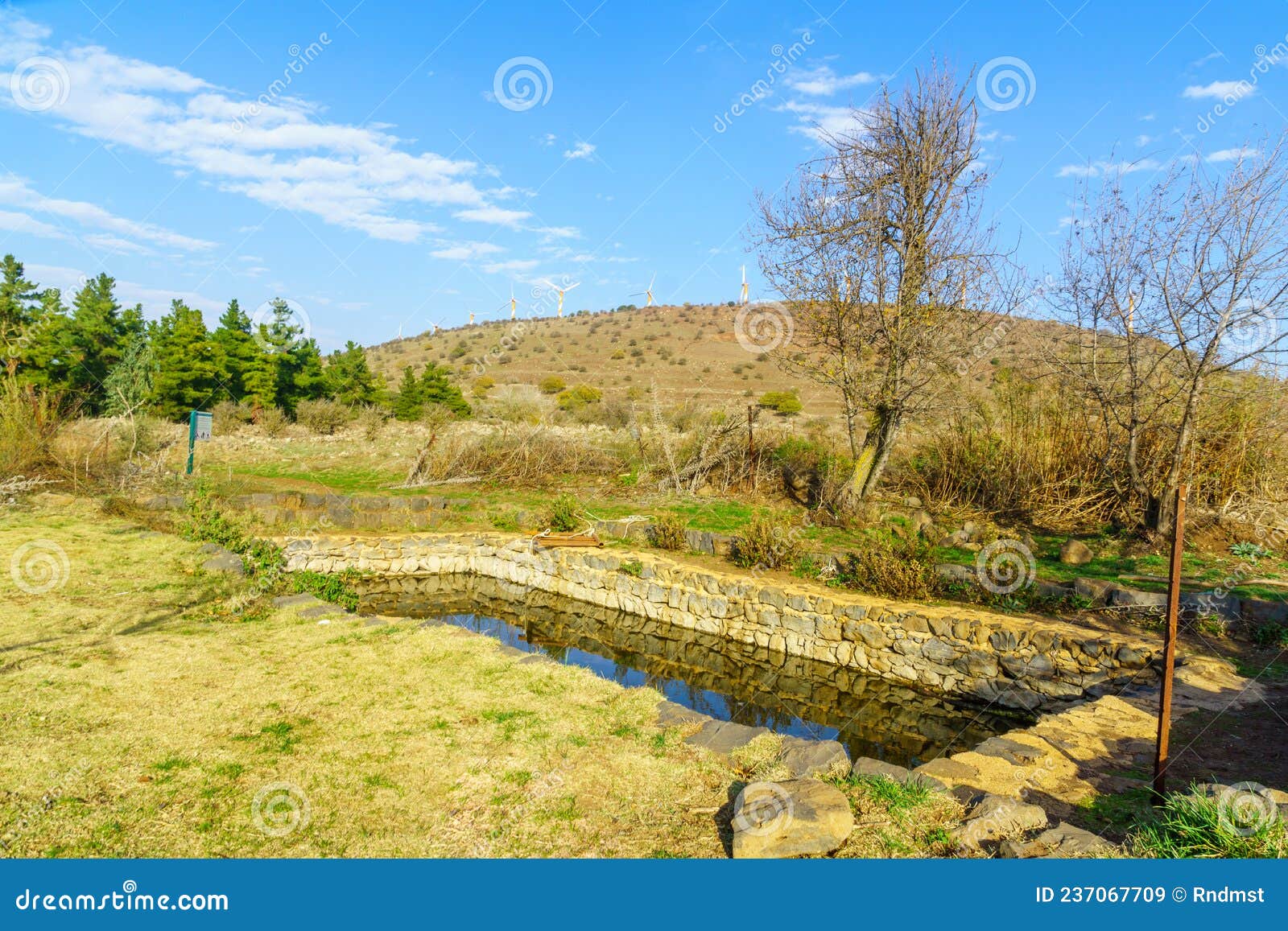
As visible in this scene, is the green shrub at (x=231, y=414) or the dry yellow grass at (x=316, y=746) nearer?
the dry yellow grass at (x=316, y=746)

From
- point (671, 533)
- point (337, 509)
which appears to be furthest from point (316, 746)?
point (337, 509)

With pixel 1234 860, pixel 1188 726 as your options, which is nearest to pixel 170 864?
pixel 1234 860

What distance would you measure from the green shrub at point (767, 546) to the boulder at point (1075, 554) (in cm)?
300

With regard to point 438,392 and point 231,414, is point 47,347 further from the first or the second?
point 438,392

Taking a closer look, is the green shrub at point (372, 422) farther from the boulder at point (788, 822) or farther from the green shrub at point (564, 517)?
the boulder at point (788, 822)

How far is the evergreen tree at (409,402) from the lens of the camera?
71.6 ft

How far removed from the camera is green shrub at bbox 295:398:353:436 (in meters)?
19.8

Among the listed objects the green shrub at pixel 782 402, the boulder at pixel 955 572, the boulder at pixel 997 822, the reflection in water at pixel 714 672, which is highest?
the green shrub at pixel 782 402

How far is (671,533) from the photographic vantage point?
985cm

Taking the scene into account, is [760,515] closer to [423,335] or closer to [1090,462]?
[1090,462]

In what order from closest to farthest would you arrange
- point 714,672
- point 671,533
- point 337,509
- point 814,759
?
point 814,759, point 714,672, point 671,533, point 337,509

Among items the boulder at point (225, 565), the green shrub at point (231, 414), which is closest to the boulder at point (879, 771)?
the boulder at point (225, 565)

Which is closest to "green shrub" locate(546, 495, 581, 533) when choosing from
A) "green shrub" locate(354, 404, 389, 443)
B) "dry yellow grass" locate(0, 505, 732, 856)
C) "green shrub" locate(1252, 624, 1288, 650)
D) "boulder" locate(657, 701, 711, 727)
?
"dry yellow grass" locate(0, 505, 732, 856)

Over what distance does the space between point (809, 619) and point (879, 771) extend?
3.86 meters
